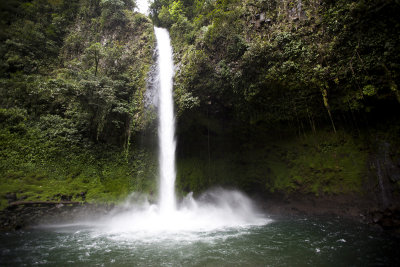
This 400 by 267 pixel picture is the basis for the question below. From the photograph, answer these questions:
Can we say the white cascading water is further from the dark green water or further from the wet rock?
the wet rock

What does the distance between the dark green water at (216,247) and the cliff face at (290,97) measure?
2780 millimetres

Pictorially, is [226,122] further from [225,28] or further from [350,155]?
[350,155]

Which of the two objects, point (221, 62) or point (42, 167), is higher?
point (221, 62)

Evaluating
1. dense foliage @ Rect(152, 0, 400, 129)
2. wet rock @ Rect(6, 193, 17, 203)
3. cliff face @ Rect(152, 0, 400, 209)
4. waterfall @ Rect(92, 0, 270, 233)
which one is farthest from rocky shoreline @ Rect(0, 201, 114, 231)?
dense foliage @ Rect(152, 0, 400, 129)

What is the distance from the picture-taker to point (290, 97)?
886 centimetres

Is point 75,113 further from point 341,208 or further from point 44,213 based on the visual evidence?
point 341,208

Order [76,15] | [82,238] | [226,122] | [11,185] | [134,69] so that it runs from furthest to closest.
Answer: [76,15]
[134,69]
[226,122]
[11,185]
[82,238]

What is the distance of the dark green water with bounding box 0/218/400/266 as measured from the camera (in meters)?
4.61

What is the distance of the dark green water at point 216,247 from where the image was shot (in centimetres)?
461

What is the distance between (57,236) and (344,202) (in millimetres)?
10751

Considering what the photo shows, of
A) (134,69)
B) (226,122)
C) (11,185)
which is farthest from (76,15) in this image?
(226,122)

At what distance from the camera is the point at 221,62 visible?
9672 mm

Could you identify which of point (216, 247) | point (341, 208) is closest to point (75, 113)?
point (216, 247)

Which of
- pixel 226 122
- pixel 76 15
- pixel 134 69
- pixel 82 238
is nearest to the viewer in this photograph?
pixel 82 238
